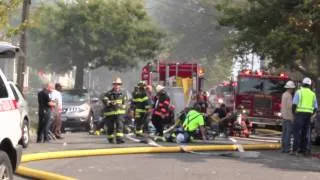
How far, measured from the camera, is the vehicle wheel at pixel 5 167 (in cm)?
783

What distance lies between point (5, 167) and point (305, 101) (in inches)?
322

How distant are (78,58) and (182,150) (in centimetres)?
2169

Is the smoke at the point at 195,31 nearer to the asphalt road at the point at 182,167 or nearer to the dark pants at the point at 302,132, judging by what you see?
the dark pants at the point at 302,132

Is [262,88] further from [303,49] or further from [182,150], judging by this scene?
[182,150]

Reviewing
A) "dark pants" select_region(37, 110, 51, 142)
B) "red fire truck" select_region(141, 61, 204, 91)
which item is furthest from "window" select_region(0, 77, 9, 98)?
"red fire truck" select_region(141, 61, 204, 91)

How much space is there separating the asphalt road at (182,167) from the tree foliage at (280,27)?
3.82m

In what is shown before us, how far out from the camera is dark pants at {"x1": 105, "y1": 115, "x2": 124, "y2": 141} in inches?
623

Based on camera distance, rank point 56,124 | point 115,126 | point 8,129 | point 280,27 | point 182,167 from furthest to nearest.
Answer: point 280,27 < point 56,124 < point 115,126 < point 182,167 < point 8,129

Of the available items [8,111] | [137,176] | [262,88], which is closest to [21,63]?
[262,88]

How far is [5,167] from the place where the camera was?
7.96 meters

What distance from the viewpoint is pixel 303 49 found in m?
17.4

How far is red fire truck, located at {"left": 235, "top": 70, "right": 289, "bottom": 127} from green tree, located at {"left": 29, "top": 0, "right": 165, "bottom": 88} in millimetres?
10435

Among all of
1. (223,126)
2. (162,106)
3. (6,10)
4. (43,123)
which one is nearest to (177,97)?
(223,126)

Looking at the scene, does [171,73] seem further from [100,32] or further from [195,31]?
[195,31]
